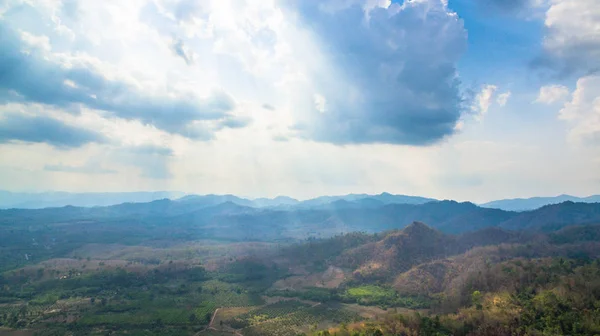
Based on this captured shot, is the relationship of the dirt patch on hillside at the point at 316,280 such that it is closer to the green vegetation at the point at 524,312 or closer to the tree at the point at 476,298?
the tree at the point at 476,298

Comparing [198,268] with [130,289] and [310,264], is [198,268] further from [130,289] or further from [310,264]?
[310,264]

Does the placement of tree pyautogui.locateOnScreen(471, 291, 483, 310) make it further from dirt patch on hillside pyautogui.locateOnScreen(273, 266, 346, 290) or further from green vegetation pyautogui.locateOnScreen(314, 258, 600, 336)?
dirt patch on hillside pyautogui.locateOnScreen(273, 266, 346, 290)

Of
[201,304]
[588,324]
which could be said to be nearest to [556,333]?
[588,324]

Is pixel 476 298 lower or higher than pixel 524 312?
lower

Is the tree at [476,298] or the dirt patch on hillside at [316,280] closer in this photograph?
the tree at [476,298]

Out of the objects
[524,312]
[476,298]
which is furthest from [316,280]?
[524,312]

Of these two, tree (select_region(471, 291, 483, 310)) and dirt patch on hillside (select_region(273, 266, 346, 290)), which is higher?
tree (select_region(471, 291, 483, 310))

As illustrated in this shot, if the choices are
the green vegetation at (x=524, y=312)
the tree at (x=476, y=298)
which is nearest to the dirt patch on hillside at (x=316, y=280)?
the tree at (x=476, y=298)

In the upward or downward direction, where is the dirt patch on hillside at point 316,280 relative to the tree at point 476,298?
downward

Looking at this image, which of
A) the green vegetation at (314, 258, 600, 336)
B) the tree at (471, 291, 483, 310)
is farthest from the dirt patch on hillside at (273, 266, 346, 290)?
the green vegetation at (314, 258, 600, 336)

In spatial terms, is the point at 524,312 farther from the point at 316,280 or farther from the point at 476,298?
the point at 316,280

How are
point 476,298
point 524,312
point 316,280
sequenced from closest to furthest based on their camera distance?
point 524,312, point 476,298, point 316,280
